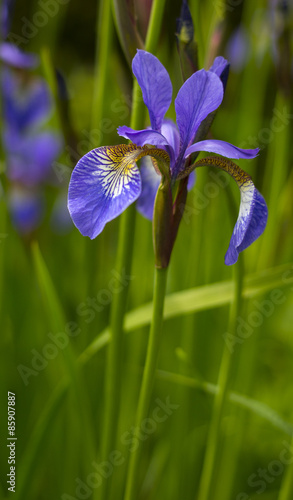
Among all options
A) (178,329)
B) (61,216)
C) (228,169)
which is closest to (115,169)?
(228,169)

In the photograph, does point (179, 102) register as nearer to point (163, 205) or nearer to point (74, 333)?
point (163, 205)

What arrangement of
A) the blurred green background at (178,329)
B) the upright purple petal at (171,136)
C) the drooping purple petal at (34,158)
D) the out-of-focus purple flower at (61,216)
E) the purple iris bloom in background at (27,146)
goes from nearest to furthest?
the upright purple petal at (171,136)
the blurred green background at (178,329)
the purple iris bloom in background at (27,146)
the drooping purple petal at (34,158)
the out-of-focus purple flower at (61,216)

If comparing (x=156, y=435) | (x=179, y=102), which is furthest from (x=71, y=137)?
(x=156, y=435)

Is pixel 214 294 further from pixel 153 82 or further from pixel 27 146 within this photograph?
pixel 27 146

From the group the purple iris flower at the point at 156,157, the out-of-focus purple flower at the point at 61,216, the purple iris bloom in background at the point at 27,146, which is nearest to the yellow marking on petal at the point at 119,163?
the purple iris flower at the point at 156,157

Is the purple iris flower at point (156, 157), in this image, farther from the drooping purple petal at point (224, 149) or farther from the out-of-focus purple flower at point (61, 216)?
the out-of-focus purple flower at point (61, 216)

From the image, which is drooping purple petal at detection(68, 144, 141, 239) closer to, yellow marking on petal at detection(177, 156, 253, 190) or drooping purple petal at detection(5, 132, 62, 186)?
yellow marking on petal at detection(177, 156, 253, 190)

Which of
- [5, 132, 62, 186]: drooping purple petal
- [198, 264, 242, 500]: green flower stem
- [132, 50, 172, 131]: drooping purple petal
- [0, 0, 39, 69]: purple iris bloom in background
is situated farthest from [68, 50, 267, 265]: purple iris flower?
[5, 132, 62, 186]: drooping purple petal
